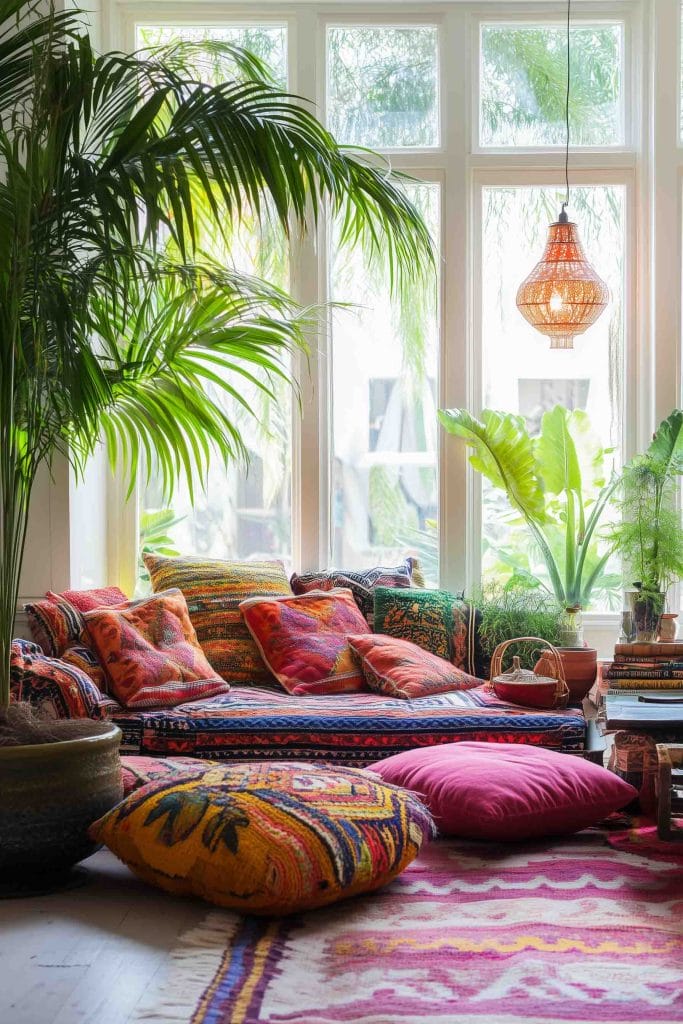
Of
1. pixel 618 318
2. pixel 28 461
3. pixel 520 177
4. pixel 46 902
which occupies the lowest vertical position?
pixel 46 902

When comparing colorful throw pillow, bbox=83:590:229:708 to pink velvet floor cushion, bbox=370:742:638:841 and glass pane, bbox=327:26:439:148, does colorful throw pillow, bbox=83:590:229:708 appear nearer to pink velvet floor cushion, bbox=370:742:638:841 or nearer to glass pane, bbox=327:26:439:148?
pink velvet floor cushion, bbox=370:742:638:841

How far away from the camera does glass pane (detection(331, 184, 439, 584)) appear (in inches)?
206

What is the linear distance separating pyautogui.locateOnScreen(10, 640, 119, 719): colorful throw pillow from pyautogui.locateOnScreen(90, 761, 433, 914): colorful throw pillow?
0.83 meters

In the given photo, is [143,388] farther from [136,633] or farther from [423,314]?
[423,314]

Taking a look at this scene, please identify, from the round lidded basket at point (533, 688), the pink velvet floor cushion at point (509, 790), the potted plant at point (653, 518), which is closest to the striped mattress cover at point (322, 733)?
the round lidded basket at point (533, 688)

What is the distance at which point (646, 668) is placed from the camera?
3994mm

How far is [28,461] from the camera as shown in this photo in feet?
9.51

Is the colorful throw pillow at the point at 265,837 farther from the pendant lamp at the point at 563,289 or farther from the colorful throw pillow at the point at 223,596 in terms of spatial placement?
the pendant lamp at the point at 563,289

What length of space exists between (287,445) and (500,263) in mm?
1219

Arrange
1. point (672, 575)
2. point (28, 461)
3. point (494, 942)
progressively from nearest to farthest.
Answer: point (494, 942)
point (28, 461)
point (672, 575)

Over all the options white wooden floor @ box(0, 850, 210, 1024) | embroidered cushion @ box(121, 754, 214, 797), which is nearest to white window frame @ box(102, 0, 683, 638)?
embroidered cushion @ box(121, 754, 214, 797)

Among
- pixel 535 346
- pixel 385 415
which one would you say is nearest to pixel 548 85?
pixel 535 346

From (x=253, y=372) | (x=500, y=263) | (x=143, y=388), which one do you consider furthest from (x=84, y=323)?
(x=500, y=263)

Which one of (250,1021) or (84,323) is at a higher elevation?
(84,323)
